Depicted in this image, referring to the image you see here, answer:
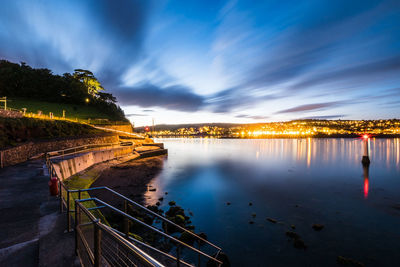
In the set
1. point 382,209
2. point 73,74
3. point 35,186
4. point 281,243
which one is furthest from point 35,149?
point 73,74

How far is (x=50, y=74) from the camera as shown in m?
58.3

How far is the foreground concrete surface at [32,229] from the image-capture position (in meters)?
3.81

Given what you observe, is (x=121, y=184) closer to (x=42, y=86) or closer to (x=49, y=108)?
(x=49, y=108)

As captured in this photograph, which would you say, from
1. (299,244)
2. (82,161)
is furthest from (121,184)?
(299,244)

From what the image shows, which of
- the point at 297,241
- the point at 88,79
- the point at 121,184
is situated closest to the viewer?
the point at 297,241

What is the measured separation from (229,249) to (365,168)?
3837cm

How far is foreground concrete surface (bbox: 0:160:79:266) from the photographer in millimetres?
3814

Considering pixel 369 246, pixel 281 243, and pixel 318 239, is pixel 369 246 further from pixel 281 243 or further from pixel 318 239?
pixel 281 243

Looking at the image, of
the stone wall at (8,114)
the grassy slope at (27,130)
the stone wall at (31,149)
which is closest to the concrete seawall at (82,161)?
the stone wall at (31,149)

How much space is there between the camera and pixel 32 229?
4918 millimetres

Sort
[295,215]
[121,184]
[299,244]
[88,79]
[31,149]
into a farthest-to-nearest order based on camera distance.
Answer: [88,79], [121,184], [31,149], [295,215], [299,244]

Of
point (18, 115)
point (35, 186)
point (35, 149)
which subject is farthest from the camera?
point (18, 115)

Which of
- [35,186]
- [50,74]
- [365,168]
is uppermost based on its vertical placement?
[50,74]

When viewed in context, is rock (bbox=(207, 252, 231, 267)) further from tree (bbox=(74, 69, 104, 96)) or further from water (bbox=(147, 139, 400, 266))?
tree (bbox=(74, 69, 104, 96))
